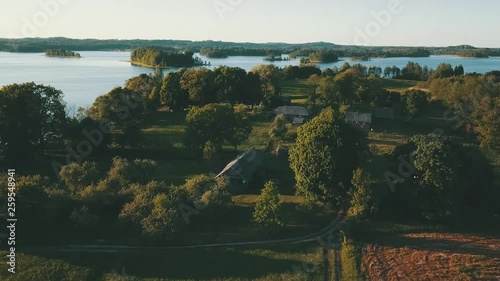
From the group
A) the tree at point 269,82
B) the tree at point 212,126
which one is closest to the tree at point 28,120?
the tree at point 212,126

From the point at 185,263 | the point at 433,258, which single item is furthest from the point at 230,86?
the point at 433,258

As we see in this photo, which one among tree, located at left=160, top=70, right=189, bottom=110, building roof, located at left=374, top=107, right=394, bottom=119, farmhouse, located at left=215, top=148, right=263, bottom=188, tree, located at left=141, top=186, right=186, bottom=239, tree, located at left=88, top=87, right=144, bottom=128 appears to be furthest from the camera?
tree, located at left=160, top=70, right=189, bottom=110

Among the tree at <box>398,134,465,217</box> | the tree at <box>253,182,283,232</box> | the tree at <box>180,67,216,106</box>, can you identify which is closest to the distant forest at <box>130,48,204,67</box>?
the tree at <box>180,67,216,106</box>

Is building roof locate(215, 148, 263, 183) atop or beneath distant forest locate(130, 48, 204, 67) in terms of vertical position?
beneath

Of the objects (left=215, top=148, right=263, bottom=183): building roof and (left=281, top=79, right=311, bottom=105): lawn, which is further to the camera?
(left=281, top=79, right=311, bottom=105): lawn

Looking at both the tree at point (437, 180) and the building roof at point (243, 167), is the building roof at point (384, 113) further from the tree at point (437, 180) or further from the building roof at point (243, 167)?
the tree at point (437, 180)

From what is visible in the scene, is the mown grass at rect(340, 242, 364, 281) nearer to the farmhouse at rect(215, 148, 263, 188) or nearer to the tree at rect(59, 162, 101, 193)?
the farmhouse at rect(215, 148, 263, 188)
